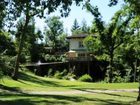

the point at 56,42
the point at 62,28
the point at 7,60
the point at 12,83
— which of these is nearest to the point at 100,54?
the point at 12,83

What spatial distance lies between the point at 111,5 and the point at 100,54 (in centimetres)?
4515

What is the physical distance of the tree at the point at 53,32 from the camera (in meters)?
120

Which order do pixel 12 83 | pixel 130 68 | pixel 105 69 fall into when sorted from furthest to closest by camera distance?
1. pixel 105 69
2. pixel 130 68
3. pixel 12 83

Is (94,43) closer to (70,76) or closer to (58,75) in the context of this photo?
(70,76)

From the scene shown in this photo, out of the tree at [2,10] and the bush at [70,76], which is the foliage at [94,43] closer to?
the bush at [70,76]

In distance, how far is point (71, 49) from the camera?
9062 centimetres

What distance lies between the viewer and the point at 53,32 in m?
128

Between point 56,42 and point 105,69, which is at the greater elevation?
point 56,42

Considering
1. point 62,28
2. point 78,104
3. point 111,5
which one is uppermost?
point 62,28

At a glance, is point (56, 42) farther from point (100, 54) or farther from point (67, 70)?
point (100, 54)

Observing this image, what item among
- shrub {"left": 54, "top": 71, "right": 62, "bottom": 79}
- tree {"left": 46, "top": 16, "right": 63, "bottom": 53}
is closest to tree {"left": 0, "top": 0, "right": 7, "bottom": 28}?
shrub {"left": 54, "top": 71, "right": 62, "bottom": 79}

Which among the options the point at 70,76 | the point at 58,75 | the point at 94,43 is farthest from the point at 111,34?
the point at 58,75

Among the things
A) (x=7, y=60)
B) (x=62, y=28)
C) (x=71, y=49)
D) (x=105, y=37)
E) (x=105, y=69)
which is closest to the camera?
(x=7, y=60)

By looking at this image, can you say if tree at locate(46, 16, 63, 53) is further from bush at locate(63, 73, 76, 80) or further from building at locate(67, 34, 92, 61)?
bush at locate(63, 73, 76, 80)
